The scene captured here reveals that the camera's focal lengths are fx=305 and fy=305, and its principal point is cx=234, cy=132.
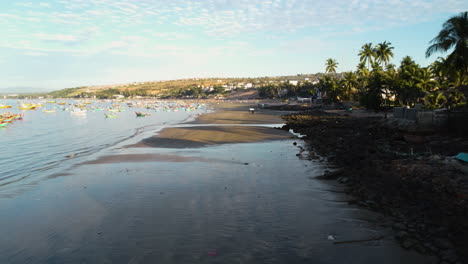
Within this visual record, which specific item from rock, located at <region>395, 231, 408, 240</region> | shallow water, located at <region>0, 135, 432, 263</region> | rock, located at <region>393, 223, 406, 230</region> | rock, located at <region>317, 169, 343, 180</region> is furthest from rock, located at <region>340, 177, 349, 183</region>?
rock, located at <region>395, 231, 408, 240</region>

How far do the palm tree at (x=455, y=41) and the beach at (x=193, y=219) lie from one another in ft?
77.5

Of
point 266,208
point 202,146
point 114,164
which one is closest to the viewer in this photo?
point 266,208

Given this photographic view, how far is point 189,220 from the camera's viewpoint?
34.6ft

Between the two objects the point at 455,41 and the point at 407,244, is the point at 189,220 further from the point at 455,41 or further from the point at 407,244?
the point at 455,41

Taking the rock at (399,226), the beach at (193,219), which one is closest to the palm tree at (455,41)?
the beach at (193,219)

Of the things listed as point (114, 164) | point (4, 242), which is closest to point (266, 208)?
point (4, 242)

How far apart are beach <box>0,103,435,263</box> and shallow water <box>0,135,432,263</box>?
0.10 ft

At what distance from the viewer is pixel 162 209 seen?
11.7 meters

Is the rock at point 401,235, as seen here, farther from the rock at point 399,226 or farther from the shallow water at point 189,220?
the rock at point 399,226

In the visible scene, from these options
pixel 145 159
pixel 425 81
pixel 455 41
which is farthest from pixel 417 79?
pixel 145 159

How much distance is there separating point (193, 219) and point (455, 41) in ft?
112

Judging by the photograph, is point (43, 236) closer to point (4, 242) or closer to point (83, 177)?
point (4, 242)

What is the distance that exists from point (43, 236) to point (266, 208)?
749 centimetres

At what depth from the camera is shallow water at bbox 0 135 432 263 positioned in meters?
8.23
